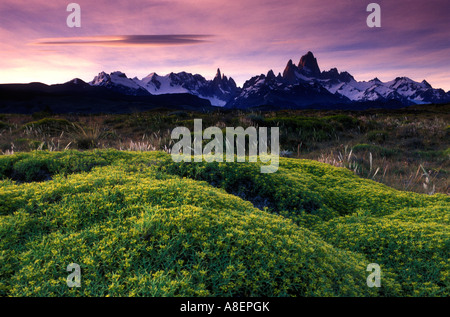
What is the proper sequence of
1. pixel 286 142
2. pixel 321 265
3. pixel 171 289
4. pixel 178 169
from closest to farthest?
A: pixel 171 289 → pixel 321 265 → pixel 178 169 → pixel 286 142

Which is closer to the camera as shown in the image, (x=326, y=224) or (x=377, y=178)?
(x=326, y=224)

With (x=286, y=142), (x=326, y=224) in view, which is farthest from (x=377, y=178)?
(x=286, y=142)

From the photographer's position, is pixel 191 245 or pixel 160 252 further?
pixel 191 245

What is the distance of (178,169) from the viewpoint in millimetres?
5543
